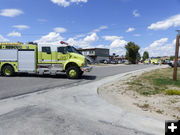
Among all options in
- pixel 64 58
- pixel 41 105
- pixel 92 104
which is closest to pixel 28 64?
pixel 64 58

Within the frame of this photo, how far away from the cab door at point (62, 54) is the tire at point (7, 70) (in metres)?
4.29

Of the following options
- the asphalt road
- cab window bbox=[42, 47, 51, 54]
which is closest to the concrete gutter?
the asphalt road

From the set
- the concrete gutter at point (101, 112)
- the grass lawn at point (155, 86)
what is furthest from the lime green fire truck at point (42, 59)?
the concrete gutter at point (101, 112)

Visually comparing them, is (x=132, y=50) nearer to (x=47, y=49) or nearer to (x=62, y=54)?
(x=62, y=54)

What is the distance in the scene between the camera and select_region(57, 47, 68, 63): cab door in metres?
10.0

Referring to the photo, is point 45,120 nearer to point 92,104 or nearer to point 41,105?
point 41,105

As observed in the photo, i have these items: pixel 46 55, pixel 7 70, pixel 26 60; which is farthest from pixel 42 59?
pixel 7 70

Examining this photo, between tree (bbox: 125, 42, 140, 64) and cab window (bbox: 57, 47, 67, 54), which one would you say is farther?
tree (bbox: 125, 42, 140, 64)

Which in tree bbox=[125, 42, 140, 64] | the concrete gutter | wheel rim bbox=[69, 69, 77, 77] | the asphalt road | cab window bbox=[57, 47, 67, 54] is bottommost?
the concrete gutter

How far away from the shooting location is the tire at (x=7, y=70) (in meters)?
10.9

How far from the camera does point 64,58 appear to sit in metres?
10.0

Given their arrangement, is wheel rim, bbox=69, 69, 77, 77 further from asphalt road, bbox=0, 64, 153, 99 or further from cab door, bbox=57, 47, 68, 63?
cab door, bbox=57, 47, 68, 63

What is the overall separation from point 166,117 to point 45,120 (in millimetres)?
Answer: 3216

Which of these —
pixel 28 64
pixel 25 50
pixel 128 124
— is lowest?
pixel 128 124
